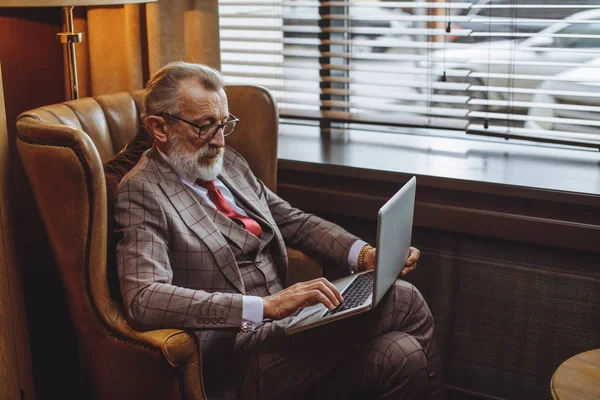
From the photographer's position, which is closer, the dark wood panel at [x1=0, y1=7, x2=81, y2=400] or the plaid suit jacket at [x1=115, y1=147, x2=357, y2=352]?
the plaid suit jacket at [x1=115, y1=147, x2=357, y2=352]

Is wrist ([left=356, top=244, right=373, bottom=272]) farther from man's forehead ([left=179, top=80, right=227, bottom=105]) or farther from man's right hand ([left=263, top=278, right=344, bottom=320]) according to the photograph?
man's forehead ([left=179, top=80, right=227, bottom=105])

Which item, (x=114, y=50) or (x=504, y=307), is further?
(x=114, y=50)

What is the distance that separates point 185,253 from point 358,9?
1340mm

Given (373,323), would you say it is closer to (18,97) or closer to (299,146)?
(299,146)

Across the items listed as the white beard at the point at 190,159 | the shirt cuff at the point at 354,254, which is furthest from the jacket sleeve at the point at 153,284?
the shirt cuff at the point at 354,254

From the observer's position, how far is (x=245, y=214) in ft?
7.45

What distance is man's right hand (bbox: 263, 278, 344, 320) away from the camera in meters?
1.90

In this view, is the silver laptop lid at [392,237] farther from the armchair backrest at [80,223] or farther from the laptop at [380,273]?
the armchair backrest at [80,223]

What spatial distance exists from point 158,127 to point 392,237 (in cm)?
71

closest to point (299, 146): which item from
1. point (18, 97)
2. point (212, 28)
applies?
point (212, 28)

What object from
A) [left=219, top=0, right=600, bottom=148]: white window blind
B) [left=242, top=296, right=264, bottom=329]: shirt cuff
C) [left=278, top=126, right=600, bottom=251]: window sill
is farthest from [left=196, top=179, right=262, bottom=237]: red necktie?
[left=219, top=0, right=600, bottom=148]: white window blind

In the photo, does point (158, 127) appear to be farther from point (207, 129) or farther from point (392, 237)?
point (392, 237)

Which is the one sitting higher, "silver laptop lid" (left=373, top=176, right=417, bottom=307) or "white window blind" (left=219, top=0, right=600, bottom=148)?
"white window blind" (left=219, top=0, right=600, bottom=148)

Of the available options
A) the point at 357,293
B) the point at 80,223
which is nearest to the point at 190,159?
the point at 80,223
